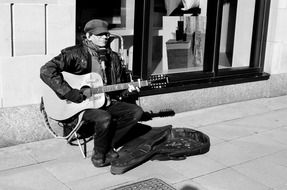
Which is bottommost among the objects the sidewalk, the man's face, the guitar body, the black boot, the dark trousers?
the sidewalk

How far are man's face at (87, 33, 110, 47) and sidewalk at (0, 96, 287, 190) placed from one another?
4.20ft

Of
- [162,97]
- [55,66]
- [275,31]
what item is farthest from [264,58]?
[55,66]

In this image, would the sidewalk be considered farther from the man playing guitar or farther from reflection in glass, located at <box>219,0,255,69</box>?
reflection in glass, located at <box>219,0,255,69</box>

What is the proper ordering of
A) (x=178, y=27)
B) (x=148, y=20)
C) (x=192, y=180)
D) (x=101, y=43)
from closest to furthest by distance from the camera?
(x=192, y=180)
(x=101, y=43)
(x=148, y=20)
(x=178, y=27)

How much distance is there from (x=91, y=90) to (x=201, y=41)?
126 inches

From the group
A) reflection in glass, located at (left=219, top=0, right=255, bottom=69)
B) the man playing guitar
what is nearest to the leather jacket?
the man playing guitar

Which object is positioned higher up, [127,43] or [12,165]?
[127,43]

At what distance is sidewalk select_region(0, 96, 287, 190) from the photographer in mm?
4461

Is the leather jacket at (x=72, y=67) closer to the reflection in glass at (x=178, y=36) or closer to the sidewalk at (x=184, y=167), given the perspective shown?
the sidewalk at (x=184, y=167)

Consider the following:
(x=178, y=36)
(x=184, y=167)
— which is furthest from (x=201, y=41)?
(x=184, y=167)

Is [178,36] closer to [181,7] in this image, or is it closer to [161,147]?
[181,7]

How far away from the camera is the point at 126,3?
6.64 meters

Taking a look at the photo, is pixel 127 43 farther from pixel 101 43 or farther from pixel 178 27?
pixel 101 43

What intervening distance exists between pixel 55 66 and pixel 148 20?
2121 mm
